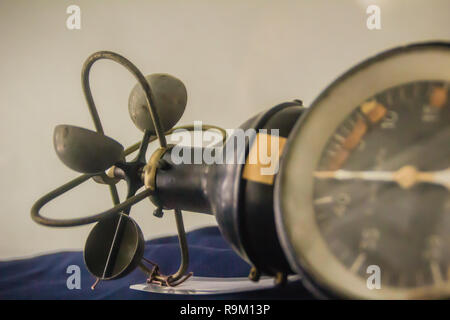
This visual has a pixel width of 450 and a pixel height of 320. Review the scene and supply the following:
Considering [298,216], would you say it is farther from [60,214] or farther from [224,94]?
[60,214]

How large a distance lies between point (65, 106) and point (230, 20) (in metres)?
0.61

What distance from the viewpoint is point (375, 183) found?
36 centimetres

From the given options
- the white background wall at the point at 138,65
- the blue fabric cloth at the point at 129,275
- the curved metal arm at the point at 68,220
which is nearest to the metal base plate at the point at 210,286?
the blue fabric cloth at the point at 129,275

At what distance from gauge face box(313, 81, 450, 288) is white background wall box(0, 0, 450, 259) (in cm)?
72

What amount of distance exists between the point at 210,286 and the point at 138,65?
811mm

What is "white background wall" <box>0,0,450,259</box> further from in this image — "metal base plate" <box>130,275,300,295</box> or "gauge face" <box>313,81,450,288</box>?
"gauge face" <box>313,81,450,288</box>

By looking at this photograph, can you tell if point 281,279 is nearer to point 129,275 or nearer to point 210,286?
point 210,286

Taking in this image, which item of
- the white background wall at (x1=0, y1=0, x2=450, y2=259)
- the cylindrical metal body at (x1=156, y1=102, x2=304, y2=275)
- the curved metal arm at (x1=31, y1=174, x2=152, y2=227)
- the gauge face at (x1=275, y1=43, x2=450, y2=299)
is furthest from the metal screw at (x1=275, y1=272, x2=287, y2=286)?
the white background wall at (x1=0, y1=0, x2=450, y2=259)

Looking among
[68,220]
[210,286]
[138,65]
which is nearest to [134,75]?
[68,220]

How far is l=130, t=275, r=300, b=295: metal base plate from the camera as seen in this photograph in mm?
570

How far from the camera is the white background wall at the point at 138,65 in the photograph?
1.07 metres

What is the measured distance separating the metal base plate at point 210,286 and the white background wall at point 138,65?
50 centimetres

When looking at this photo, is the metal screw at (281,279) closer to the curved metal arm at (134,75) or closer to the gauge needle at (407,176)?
the gauge needle at (407,176)
